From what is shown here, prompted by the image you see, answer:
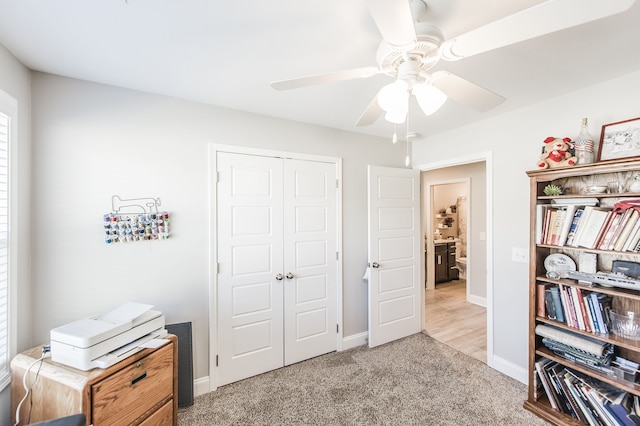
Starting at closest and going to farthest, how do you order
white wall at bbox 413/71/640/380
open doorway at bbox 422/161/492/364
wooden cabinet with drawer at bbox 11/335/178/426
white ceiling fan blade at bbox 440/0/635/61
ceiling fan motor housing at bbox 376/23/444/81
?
white ceiling fan blade at bbox 440/0/635/61
ceiling fan motor housing at bbox 376/23/444/81
wooden cabinet with drawer at bbox 11/335/178/426
white wall at bbox 413/71/640/380
open doorway at bbox 422/161/492/364

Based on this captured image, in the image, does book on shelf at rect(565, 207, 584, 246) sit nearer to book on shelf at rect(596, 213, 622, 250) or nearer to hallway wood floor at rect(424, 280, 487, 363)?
book on shelf at rect(596, 213, 622, 250)

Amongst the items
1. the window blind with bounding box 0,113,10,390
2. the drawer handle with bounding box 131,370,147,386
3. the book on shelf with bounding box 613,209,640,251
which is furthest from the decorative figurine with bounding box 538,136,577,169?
the window blind with bounding box 0,113,10,390

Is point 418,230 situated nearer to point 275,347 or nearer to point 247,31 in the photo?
point 275,347

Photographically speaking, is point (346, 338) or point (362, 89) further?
point (346, 338)

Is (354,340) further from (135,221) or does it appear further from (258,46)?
(258,46)

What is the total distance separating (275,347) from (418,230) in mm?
2044

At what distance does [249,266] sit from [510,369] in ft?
8.11

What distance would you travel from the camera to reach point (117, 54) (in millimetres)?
1510

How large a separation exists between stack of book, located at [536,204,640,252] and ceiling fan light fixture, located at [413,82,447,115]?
4.90 ft

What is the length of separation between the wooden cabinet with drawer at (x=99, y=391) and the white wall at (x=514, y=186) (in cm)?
274

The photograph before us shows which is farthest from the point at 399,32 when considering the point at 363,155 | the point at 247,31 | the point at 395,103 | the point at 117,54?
the point at 363,155

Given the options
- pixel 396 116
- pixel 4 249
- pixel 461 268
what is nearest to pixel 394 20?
pixel 396 116

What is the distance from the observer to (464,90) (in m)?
1.19

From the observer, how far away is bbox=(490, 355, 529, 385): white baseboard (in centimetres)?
226
